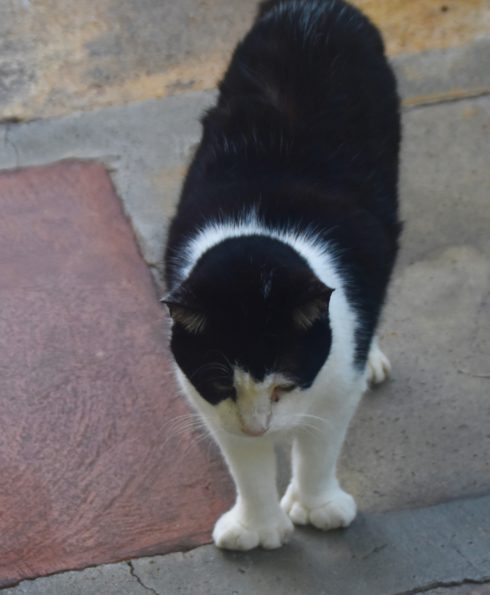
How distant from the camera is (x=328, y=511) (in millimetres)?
2771

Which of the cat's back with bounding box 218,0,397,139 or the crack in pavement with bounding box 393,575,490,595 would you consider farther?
the cat's back with bounding box 218,0,397,139

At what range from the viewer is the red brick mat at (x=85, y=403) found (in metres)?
2.85

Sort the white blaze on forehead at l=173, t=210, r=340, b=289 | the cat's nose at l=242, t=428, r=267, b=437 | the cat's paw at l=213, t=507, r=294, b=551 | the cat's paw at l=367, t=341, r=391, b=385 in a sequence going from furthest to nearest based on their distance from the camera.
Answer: the cat's paw at l=367, t=341, r=391, b=385 → the cat's paw at l=213, t=507, r=294, b=551 → the white blaze on forehead at l=173, t=210, r=340, b=289 → the cat's nose at l=242, t=428, r=267, b=437

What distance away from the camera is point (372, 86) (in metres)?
3.03

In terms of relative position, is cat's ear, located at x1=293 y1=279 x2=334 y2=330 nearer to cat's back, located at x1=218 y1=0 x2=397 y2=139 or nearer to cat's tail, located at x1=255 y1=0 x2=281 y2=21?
cat's back, located at x1=218 y1=0 x2=397 y2=139

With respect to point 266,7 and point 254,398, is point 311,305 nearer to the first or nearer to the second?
point 254,398

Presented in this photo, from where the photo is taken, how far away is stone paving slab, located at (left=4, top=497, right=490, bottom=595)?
8.63ft

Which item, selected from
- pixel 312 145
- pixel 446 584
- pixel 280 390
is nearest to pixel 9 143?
pixel 312 145

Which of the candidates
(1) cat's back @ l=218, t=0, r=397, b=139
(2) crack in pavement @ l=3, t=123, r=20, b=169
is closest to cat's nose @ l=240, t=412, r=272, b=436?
(1) cat's back @ l=218, t=0, r=397, b=139

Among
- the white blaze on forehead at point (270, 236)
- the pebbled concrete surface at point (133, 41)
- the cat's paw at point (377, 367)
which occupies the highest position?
the white blaze on forehead at point (270, 236)

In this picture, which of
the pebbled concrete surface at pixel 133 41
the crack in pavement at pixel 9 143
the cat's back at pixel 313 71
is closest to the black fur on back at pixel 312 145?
the cat's back at pixel 313 71

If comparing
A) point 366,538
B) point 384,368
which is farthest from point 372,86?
point 366,538

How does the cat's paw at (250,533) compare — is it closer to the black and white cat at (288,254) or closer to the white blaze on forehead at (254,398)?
the black and white cat at (288,254)

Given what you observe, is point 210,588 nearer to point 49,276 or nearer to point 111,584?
point 111,584
